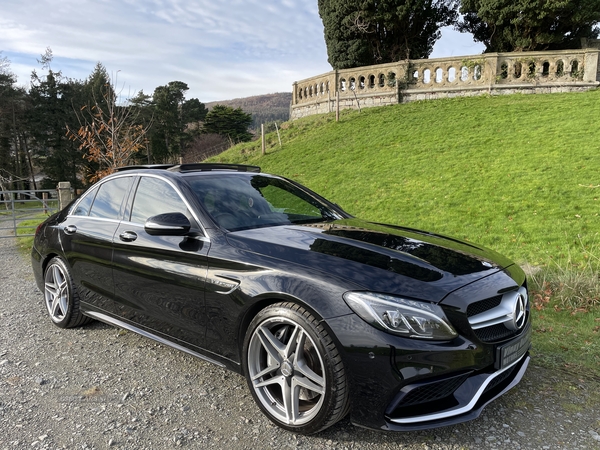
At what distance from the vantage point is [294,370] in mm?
2469

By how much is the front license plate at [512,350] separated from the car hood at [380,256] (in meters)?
0.40

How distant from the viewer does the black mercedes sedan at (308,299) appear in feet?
7.09

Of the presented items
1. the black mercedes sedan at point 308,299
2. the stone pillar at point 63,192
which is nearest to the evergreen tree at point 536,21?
the stone pillar at point 63,192

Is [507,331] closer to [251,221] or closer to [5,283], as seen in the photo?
[251,221]

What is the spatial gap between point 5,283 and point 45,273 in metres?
2.51

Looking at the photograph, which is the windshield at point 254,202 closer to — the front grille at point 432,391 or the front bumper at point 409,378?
the front bumper at point 409,378

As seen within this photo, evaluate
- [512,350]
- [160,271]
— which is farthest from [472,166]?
[160,271]

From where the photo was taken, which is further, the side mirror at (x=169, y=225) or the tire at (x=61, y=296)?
the tire at (x=61, y=296)

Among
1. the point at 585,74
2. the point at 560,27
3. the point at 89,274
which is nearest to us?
the point at 89,274

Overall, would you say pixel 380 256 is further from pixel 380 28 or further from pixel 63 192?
pixel 380 28

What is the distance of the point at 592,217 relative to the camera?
7641 millimetres

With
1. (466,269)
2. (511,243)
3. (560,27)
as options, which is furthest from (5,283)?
(560,27)

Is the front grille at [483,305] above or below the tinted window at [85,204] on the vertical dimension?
below

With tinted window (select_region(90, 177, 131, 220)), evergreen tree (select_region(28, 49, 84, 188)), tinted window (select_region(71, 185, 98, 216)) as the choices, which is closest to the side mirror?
tinted window (select_region(90, 177, 131, 220))
